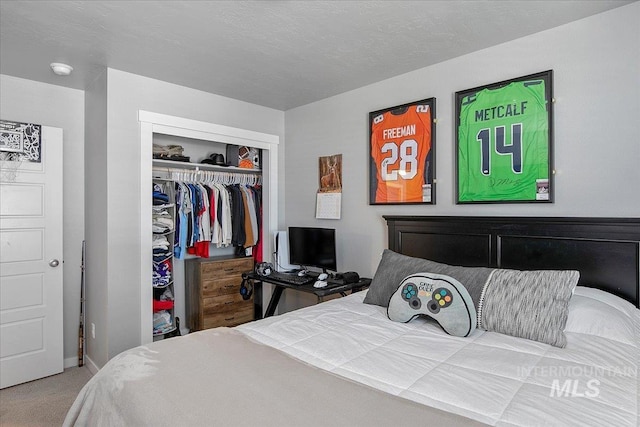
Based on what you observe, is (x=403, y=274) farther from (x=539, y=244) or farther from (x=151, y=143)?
(x=151, y=143)

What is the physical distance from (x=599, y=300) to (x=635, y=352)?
0.41m

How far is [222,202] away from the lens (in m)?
3.85

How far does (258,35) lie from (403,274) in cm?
172

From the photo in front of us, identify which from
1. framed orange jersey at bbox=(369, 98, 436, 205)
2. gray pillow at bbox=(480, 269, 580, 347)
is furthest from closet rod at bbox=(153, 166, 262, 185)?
gray pillow at bbox=(480, 269, 580, 347)

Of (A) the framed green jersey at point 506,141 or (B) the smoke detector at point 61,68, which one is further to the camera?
(B) the smoke detector at point 61,68

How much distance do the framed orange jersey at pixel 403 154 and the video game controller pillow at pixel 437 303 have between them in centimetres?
107

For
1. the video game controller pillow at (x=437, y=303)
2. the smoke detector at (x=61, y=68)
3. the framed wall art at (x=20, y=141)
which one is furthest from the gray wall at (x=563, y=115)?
the framed wall art at (x=20, y=141)

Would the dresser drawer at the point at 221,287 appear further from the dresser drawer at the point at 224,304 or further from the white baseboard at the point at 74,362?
the white baseboard at the point at 74,362

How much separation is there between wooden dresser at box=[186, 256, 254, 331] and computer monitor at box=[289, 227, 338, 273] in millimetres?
817

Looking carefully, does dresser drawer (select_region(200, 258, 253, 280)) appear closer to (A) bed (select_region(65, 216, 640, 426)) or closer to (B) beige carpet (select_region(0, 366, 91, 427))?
(B) beige carpet (select_region(0, 366, 91, 427))

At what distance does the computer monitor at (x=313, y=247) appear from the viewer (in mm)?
3197

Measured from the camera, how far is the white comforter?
1031 mm

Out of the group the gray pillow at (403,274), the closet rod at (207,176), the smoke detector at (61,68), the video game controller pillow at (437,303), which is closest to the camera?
the video game controller pillow at (437,303)

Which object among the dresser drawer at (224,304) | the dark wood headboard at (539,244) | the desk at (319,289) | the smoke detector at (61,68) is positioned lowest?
the dresser drawer at (224,304)
